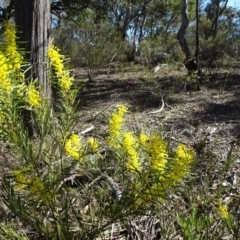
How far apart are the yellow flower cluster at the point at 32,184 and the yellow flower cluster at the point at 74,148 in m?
0.18

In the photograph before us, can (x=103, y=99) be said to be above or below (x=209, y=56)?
below

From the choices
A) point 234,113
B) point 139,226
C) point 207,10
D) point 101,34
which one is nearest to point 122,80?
point 101,34

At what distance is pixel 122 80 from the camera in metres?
8.31

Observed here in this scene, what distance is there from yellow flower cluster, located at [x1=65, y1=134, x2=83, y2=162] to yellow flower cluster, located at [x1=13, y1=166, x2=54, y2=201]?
185 mm

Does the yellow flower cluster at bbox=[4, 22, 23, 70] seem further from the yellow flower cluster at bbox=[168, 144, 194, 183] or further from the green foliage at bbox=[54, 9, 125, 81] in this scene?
the green foliage at bbox=[54, 9, 125, 81]

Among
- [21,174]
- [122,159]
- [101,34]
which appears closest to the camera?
[21,174]

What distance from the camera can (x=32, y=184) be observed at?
1.49 metres

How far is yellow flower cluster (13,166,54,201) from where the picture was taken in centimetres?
148

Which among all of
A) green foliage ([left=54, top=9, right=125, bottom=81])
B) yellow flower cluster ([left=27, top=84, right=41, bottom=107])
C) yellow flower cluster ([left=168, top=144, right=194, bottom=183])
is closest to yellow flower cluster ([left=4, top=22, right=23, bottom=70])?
yellow flower cluster ([left=27, top=84, right=41, bottom=107])

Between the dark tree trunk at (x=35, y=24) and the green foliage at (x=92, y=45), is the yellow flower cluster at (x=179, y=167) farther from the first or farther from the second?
the green foliage at (x=92, y=45)

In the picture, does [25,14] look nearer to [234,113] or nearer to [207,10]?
[234,113]

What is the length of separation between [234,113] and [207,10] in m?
23.1

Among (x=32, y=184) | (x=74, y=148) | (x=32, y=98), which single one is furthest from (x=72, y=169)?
(x=32, y=98)

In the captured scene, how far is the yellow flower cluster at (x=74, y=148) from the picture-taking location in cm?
163
